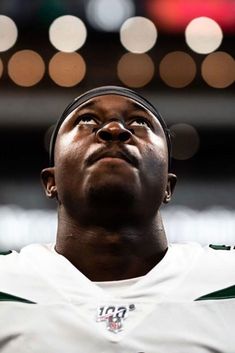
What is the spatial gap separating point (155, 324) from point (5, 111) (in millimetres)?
7498

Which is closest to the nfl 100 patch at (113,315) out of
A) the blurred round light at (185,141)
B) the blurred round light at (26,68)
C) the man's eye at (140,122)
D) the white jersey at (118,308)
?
the white jersey at (118,308)

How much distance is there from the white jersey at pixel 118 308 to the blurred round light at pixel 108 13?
6.70 m

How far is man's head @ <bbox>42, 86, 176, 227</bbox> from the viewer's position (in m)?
2.34

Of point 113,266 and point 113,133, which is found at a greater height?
point 113,133

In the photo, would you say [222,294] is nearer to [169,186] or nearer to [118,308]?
[118,308]

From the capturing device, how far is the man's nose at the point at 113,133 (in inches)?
93.7

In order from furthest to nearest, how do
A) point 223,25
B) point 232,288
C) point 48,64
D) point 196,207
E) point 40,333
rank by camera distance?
point 48,64
point 223,25
point 196,207
point 232,288
point 40,333

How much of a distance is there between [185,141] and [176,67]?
974 millimetres

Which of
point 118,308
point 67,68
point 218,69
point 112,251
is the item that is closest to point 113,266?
point 112,251

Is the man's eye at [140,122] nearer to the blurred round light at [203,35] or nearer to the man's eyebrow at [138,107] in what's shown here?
the man's eyebrow at [138,107]

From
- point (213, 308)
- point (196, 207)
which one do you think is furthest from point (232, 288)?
point (196, 207)

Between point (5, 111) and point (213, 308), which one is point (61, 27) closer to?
point (5, 111)

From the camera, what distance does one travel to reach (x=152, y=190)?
2396mm

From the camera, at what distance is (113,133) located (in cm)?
238
